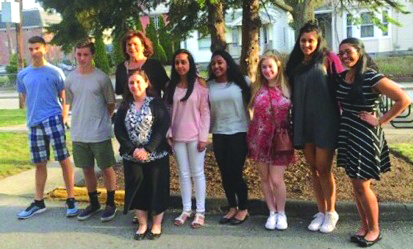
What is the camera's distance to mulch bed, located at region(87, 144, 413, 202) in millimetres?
5531

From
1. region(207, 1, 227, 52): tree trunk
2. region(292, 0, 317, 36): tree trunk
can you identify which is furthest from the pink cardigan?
region(292, 0, 317, 36): tree trunk

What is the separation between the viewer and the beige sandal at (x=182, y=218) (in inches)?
199

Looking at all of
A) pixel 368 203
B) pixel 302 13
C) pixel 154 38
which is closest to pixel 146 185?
pixel 368 203

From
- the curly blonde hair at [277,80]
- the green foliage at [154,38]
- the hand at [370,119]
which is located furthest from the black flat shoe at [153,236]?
the green foliage at [154,38]

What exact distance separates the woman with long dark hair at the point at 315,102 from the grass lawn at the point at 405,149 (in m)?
2.98

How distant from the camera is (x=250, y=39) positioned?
6.81 meters

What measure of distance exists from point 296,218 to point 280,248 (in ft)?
2.75

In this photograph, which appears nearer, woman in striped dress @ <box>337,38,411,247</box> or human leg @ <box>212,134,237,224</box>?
woman in striped dress @ <box>337,38,411,247</box>

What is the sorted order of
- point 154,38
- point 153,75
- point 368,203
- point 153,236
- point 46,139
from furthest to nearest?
point 154,38
point 46,139
point 153,75
point 153,236
point 368,203

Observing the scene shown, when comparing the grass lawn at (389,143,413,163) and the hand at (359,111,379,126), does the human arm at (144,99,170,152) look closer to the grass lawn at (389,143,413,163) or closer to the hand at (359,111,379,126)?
the hand at (359,111,379,126)

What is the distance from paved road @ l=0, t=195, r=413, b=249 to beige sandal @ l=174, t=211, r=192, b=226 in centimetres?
7

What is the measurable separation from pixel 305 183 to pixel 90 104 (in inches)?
106

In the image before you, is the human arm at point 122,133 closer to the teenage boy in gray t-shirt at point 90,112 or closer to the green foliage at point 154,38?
the teenage boy in gray t-shirt at point 90,112

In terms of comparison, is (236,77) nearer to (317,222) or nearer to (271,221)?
(271,221)
